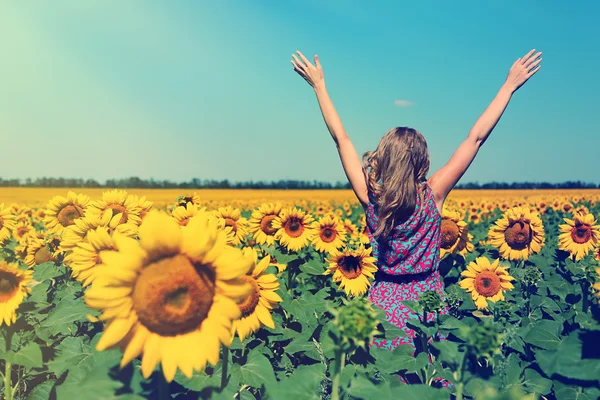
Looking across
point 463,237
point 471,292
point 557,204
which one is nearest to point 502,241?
point 463,237

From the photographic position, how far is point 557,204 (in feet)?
67.6

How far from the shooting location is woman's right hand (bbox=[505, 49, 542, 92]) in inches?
160

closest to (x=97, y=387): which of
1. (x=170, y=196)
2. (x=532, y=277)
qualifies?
(x=532, y=277)

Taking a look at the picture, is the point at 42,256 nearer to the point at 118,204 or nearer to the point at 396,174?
the point at 118,204

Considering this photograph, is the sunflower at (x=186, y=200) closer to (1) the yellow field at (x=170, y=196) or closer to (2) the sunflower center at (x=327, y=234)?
(2) the sunflower center at (x=327, y=234)

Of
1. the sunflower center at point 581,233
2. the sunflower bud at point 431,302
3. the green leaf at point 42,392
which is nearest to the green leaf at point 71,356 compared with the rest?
the green leaf at point 42,392

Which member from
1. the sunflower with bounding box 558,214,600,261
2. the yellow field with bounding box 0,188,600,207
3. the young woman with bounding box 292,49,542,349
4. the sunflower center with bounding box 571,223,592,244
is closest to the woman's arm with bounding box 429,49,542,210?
the young woman with bounding box 292,49,542,349

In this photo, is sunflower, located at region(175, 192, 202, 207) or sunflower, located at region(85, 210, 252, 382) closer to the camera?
sunflower, located at region(85, 210, 252, 382)

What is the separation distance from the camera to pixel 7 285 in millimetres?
2881

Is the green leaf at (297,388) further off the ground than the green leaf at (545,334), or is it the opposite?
the green leaf at (297,388)

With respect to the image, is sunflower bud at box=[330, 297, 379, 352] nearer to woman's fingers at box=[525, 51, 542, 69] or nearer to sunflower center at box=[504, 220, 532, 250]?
woman's fingers at box=[525, 51, 542, 69]

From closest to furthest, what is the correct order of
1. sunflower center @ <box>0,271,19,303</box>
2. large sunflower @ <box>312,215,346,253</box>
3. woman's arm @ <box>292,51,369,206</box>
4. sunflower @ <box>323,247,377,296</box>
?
sunflower center @ <box>0,271,19,303</box> < woman's arm @ <box>292,51,369,206</box> < sunflower @ <box>323,247,377,296</box> < large sunflower @ <box>312,215,346,253</box>

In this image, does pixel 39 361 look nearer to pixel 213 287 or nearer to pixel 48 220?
pixel 213 287

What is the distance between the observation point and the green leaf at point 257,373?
7.55 feet
